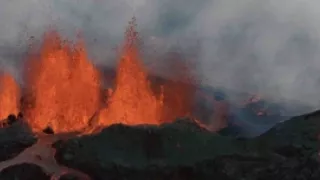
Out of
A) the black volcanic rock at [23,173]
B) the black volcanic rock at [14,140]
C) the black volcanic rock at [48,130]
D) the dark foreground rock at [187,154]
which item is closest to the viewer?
the dark foreground rock at [187,154]

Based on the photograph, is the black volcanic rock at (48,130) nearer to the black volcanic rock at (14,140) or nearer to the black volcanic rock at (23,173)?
the black volcanic rock at (14,140)

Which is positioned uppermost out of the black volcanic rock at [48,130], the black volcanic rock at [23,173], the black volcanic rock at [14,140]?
the black volcanic rock at [48,130]

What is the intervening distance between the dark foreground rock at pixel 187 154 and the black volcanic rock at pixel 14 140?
4.73ft

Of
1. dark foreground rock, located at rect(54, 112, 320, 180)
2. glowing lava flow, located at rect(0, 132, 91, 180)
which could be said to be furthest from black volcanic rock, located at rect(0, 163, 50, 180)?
dark foreground rock, located at rect(54, 112, 320, 180)

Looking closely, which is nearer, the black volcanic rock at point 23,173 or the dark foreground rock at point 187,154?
the dark foreground rock at point 187,154

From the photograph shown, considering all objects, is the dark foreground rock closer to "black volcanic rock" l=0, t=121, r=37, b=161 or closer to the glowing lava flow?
the glowing lava flow

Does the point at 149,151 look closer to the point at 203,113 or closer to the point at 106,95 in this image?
the point at 106,95

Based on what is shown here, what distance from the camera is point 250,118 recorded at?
43938 mm

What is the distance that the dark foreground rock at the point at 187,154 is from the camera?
73.5 ft

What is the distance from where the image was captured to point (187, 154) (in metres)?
23.0

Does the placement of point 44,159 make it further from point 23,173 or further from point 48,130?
point 48,130

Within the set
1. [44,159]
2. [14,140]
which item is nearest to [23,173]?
[44,159]

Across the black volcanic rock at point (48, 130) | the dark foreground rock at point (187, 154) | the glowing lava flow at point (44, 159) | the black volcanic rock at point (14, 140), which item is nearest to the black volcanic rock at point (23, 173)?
the glowing lava flow at point (44, 159)

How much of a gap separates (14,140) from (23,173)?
2037 mm
